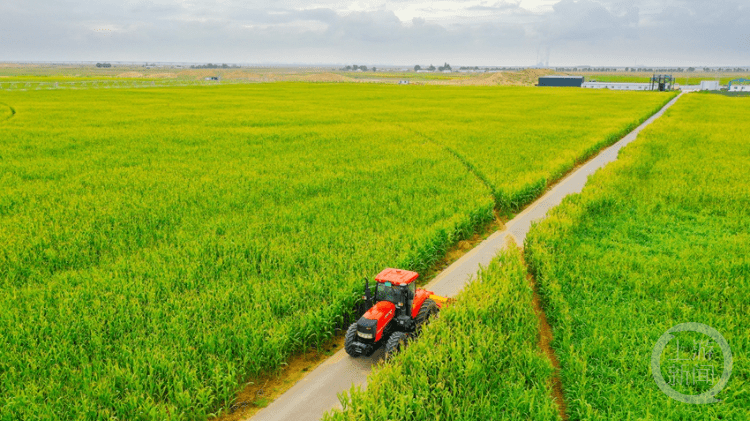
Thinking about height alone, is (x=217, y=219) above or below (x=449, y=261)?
above

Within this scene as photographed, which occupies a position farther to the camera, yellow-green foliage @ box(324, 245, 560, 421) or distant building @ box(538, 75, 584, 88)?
distant building @ box(538, 75, 584, 88)

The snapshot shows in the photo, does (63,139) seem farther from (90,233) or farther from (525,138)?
(525,138)

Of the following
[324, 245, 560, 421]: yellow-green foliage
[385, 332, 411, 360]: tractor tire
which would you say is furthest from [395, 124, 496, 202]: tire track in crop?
[385, 332, 411, 360]: tractor tire

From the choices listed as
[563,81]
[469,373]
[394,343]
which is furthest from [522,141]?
[563,81]

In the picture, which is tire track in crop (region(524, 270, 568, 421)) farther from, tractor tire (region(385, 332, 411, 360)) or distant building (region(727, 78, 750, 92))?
distant building (region(727, 78, 750, 92))

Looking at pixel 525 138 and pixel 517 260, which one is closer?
pixel 517 260

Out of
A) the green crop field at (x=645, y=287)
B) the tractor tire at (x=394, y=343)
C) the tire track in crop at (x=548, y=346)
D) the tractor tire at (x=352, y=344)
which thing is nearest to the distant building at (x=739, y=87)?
the green crop field at (x=645, y=287)

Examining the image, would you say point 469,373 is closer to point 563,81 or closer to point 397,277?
point 397,277

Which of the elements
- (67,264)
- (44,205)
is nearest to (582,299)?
(67,264)
